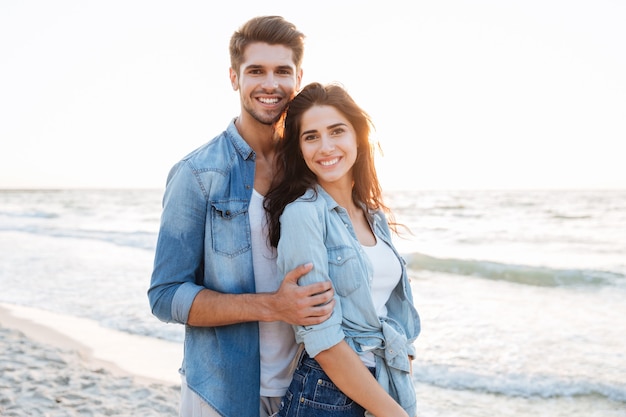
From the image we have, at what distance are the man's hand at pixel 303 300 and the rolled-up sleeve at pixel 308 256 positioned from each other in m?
0.03

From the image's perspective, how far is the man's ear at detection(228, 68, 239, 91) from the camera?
9.64 ft

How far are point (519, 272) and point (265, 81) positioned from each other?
11493 mm

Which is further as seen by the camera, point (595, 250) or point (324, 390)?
point (595, 250)

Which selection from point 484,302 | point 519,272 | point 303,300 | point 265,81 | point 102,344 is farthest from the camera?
point 519,272

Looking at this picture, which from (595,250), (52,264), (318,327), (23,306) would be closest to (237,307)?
(318,327)

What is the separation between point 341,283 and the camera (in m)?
2.26

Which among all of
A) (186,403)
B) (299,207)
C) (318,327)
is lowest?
(186,403)

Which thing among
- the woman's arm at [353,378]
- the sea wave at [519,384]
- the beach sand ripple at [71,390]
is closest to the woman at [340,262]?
the woman's arm at [353,378]

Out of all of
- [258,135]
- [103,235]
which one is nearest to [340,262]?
[258,135]

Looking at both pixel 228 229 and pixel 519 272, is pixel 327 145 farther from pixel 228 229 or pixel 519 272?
pixel 519 272

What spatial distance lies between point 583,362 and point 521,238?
13.7 metres

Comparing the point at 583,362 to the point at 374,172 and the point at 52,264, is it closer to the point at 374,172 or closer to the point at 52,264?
the point at 374,172

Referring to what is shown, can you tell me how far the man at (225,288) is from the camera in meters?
2.26

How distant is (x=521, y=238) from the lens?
19391mm
